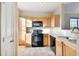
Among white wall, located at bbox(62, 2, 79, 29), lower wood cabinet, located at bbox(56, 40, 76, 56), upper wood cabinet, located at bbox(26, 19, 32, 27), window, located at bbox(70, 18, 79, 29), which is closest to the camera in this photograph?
lower wood cabinet, located at bbox(56, 40, 76, 56)

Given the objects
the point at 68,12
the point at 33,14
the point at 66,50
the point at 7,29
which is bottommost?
the point at 66,50

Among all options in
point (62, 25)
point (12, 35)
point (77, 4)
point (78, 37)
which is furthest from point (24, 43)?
point (78, 37)

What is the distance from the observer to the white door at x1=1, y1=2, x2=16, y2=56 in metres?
3.12

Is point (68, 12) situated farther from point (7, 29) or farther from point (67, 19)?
point (7, 29)

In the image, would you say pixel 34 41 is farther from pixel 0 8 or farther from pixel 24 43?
pixel 0 8

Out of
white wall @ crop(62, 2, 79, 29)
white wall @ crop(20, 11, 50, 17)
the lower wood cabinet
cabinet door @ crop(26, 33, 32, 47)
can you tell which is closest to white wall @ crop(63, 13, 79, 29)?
white wall @ crop(62, 2, 79, 29)

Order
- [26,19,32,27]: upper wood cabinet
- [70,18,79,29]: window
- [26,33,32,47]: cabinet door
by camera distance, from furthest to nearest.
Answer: [26,19,32,27]: upper wood cabinet → [26,33,32,47]: cabinet door → [70,18,79,29]: window

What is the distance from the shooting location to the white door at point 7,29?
10.2 ft

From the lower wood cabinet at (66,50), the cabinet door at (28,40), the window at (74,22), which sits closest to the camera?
the lower wood cabinet at (66,50)

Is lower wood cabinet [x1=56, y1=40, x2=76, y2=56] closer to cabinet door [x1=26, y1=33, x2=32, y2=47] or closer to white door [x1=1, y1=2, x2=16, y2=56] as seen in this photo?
white door [x1=1, y1=2, x2=16, y2=56]

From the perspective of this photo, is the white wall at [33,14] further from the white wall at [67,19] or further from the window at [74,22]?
the window at [74,22]

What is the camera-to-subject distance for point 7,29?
321 cm

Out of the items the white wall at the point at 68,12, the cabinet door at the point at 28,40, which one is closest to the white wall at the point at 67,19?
the white wall at the point at 68,12

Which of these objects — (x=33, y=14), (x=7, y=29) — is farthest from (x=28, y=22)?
(x=7, y=29)
